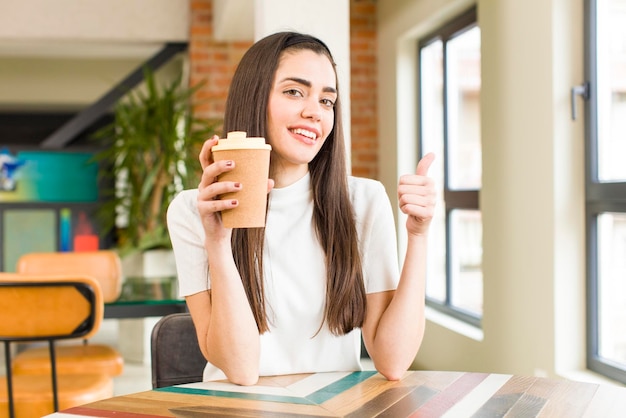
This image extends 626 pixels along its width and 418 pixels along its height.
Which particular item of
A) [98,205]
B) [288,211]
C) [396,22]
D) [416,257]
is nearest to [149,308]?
[288,211]

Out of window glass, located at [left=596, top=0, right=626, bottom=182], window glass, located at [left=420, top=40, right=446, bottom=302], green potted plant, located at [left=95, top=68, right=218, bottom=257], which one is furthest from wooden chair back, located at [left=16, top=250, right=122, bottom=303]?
window glass, located at [left=596, top=0, right=626, bottom=182]

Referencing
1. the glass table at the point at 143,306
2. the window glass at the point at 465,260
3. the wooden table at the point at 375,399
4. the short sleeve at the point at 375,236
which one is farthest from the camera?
the window glass at the point at 465,260

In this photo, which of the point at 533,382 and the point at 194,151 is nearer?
the point at 533,382

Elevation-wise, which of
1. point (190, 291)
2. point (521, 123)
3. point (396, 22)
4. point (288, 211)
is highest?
point (396, 22)

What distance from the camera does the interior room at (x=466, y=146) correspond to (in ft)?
10.5

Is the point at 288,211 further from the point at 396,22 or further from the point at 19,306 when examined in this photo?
the point at 396,22

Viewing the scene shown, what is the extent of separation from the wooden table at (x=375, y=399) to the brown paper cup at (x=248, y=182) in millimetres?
281

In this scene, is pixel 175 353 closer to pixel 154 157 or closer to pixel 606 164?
pixel 606 164

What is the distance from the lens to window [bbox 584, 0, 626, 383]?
3113 mm

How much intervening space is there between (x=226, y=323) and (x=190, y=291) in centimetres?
11

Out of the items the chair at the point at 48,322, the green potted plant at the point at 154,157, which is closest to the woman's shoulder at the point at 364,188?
the chair at the point at 48,322

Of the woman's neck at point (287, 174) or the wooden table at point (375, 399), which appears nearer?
the wooden table at point (375, 399)

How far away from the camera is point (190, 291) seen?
→ 1.54m

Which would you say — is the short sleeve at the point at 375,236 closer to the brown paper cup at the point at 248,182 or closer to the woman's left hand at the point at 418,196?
the woman's left hand at the point at 418,196
